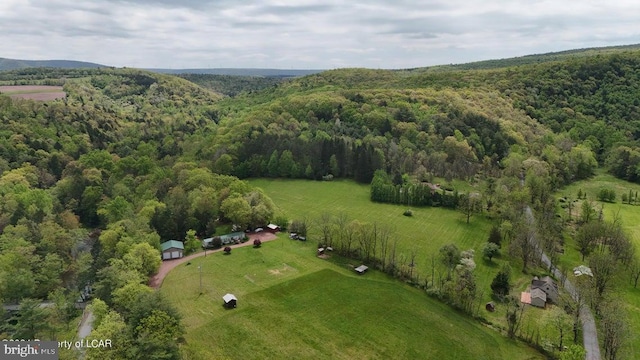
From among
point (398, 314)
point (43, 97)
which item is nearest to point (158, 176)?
point (398, 314)

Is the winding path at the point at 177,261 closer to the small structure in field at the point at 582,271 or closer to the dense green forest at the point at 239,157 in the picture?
the dense green forest at the point at 239,157

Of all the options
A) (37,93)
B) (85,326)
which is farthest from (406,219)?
(37,93)

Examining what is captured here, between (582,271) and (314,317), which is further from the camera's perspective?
(582,271)

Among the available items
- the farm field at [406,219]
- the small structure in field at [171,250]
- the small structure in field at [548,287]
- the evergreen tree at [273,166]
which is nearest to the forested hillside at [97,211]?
the small structure in field at [171,250]

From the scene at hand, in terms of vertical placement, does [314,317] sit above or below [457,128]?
below

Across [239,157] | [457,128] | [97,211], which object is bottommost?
[97,211]

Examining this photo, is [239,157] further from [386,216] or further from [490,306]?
[490,306]

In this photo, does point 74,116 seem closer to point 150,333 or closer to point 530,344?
point 150,333
